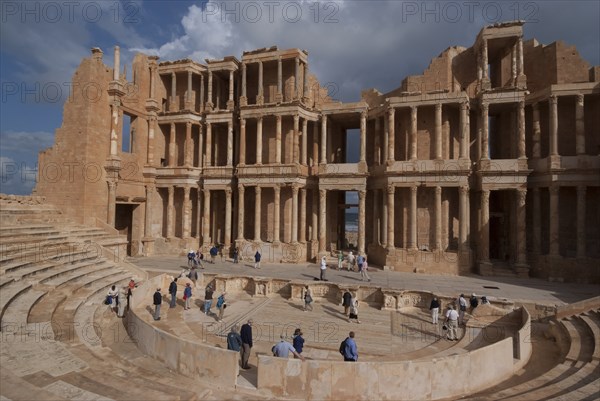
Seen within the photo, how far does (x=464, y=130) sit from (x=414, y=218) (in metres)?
7.03

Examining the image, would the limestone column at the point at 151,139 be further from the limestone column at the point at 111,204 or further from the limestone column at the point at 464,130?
the limestone column at the point at 464,130

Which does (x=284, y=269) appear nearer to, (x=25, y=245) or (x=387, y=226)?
(x=387, y=226)

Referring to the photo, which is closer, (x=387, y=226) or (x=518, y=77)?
(x=518, y=77)

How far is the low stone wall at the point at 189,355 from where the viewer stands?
27.1 ft

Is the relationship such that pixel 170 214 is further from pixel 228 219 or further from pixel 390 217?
pixel 390 217

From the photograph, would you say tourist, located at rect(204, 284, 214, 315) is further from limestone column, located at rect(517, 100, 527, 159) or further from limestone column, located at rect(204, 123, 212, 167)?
limestone column, located at rect(517, 100, 527, 159)

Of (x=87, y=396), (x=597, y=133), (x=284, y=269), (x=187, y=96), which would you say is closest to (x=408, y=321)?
(x=284, y=269)

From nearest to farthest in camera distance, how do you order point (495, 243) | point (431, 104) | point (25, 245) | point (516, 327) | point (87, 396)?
point (87, 396) → point (516, 327) → point (25, 245) → point (431, 104) → point (495, 243)

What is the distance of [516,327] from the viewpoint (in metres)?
13.4

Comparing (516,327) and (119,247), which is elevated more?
(119,247)

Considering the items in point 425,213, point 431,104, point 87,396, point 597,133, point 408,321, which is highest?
point 431,104

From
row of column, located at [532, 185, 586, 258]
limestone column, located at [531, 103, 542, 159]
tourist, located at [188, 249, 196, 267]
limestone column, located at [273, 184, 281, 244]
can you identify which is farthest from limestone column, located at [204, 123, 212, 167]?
row of column, located at [532, 185, 586, 258]

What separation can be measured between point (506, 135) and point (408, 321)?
18.6 metres

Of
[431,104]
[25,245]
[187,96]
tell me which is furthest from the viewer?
[187,96]
